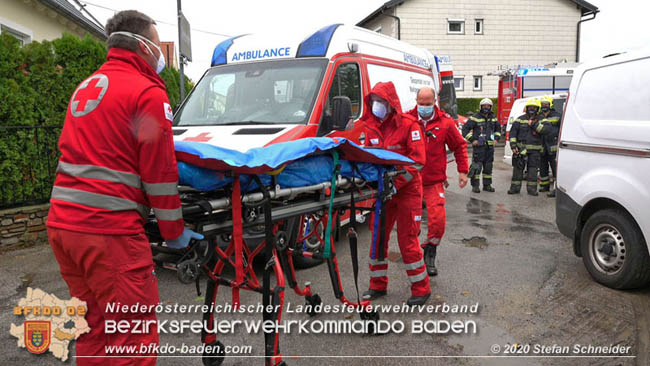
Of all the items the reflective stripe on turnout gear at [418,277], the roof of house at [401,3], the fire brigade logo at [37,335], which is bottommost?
the reflective stripe on turnout gear at [418,277]

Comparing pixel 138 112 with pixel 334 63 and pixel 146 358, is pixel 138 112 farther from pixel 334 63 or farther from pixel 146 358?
pixel 334 63

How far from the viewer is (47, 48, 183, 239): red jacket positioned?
2.10 m

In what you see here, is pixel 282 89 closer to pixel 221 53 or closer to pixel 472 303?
pixel 221 53

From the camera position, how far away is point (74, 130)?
2150 mm

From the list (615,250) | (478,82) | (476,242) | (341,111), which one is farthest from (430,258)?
(478,82)

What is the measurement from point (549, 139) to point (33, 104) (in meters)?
9.87

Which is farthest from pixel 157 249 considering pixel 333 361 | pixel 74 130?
pixel 333 361

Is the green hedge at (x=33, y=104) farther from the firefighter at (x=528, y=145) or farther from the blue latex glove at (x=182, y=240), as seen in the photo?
the firefighter at (x=528, y=145)

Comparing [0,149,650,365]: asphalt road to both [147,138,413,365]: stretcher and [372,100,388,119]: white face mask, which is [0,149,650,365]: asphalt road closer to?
[147,138,413,365]: stretcher

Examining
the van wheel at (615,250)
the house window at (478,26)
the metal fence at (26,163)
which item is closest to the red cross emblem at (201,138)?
the metal fence at (26,163)

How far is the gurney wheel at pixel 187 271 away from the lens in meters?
2.44

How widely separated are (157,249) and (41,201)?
5252mm

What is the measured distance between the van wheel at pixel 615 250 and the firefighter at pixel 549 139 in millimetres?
5730

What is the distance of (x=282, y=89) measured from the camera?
5551 millimetres
